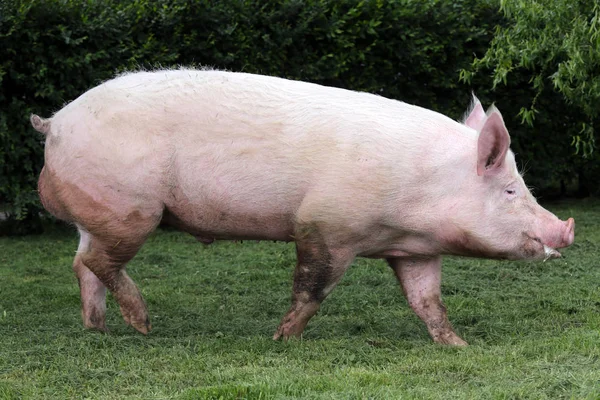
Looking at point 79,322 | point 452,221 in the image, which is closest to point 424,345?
point 452,221

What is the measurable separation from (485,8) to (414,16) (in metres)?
1.18

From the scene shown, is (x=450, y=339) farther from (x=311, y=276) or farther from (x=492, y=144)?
(x=492, y=144)

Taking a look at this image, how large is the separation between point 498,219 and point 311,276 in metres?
1.15

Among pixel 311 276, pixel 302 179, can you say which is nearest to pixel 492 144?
pixel 302 179

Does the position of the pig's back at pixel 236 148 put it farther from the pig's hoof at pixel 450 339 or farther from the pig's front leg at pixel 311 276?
the pig's hoof at pixel 450 339

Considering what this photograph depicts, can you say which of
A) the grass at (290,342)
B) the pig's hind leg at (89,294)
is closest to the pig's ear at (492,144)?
the grass at (290,342)

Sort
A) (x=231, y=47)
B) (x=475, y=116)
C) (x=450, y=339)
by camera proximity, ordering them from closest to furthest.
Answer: (x=450, y=339) < (x=475, y=116) < (x=231, y=47)

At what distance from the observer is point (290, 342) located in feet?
18.8

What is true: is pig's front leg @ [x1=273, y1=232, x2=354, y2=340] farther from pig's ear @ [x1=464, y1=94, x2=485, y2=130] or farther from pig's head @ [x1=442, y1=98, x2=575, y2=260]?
pig's ear @ [x1=464, y1=94, x2=485, y2=130]

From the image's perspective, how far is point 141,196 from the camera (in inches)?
233

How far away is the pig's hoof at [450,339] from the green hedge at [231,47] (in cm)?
459

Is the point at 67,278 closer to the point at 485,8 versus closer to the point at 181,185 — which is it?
the point at 181,185

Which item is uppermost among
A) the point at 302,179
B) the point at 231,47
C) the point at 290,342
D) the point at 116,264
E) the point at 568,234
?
the point at 302,179

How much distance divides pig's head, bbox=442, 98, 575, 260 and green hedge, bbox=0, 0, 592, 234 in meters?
4.48
